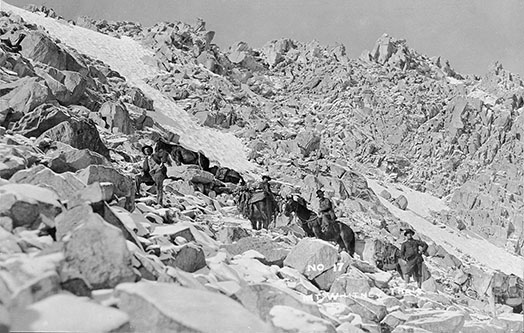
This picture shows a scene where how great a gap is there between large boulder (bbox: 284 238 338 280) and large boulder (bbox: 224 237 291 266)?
213mm

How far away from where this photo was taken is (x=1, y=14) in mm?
30891

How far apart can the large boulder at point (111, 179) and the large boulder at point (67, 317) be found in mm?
5567

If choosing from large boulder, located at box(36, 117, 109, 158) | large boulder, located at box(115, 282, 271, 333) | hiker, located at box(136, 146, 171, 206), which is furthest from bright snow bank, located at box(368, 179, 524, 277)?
large boulder, located at box(115, 282, 271, 333)

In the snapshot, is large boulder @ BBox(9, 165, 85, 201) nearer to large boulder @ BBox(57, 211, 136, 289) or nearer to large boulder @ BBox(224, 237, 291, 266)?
large boulder @ BBox(57, 211, 136, 289)

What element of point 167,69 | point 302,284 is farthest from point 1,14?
point 302,284

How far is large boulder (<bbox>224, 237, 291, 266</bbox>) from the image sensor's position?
11156 mm

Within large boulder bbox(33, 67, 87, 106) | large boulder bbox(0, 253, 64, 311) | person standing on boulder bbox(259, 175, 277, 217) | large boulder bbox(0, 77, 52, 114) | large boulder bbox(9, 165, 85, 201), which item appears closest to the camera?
large boulder bbox(0, 253, 64, 311)

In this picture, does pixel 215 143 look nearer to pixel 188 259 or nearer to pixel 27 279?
pixel 188 259

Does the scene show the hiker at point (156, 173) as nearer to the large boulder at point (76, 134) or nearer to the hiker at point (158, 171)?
the hiker at point (158, 171)

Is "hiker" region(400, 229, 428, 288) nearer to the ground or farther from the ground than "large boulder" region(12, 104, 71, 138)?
nearer to the ground

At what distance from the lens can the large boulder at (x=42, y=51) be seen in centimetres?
2531

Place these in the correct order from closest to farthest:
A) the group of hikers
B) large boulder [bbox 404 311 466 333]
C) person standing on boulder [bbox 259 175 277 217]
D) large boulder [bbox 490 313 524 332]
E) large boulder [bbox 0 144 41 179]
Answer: large boulder [bbox 0 144 41 179]
large boulder [bbox 404 311 466 333]
large boulder [bbox 490 313 524 332]
the group of hikers
person standing on boulder [bbox 259 175 277 217]

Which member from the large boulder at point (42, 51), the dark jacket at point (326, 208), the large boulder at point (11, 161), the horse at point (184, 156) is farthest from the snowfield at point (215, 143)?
the large boulder at point (11, 161)

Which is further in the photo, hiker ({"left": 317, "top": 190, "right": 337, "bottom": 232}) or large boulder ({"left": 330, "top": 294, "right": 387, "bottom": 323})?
hiker ({"left": 317, "top": 190, "right": 337, "bottom": 232})
